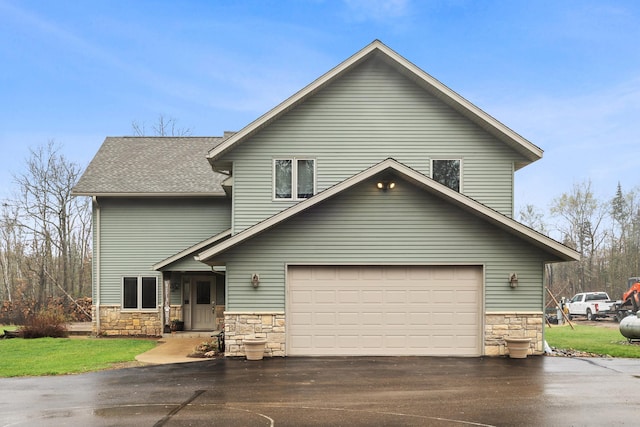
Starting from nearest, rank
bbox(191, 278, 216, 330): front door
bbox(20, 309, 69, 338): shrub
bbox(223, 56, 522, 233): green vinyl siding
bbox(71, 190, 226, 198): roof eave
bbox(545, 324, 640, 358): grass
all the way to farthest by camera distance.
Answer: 1. bbox(545, 324, 640, 358): grass
2. bbox(223, 56, 522, 233): green vinyl siding
3. bbox(20, 309, 69, 338): shrub
4. bbox(71, 190, 226, 198): roof eave
5. bbox(191, 278, 216, 330): front door

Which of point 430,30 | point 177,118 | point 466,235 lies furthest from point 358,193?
point 430,30

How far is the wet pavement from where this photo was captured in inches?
321

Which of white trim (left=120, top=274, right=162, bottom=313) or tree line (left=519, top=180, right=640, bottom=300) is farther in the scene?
tree line (left=519, top=180, right=640, bottom=300)

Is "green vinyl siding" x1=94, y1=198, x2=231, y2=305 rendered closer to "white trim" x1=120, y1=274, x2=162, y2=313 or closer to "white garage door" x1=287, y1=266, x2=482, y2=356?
"white trim" x1=120, y1=274, x2=162, y2=313

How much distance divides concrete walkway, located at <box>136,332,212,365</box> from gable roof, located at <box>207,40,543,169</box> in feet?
18.5

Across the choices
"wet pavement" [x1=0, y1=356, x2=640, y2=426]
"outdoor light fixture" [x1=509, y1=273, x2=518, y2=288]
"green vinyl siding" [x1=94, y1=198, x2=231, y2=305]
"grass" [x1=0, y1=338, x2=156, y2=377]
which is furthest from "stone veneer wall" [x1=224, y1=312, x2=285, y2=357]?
"green vinyl siding" [x1=94, y1=198, x2=231, y2=305]

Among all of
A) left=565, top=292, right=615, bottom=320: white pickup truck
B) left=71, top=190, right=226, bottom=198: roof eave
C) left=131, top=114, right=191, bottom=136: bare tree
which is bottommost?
left=565, top=292, right=615, bottom=320: white pickup truck

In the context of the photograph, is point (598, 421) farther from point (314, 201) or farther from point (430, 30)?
point (430, 30)

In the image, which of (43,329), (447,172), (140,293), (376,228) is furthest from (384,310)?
(43,329)

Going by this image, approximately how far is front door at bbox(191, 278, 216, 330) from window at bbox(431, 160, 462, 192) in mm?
10026

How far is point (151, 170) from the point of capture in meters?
21.5

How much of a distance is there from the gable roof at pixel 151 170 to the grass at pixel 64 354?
214 inches

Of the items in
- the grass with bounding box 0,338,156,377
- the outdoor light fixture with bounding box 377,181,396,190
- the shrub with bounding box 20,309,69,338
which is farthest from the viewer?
the shrub with bounding box 20,309,69,338

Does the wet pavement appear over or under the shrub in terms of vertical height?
over
